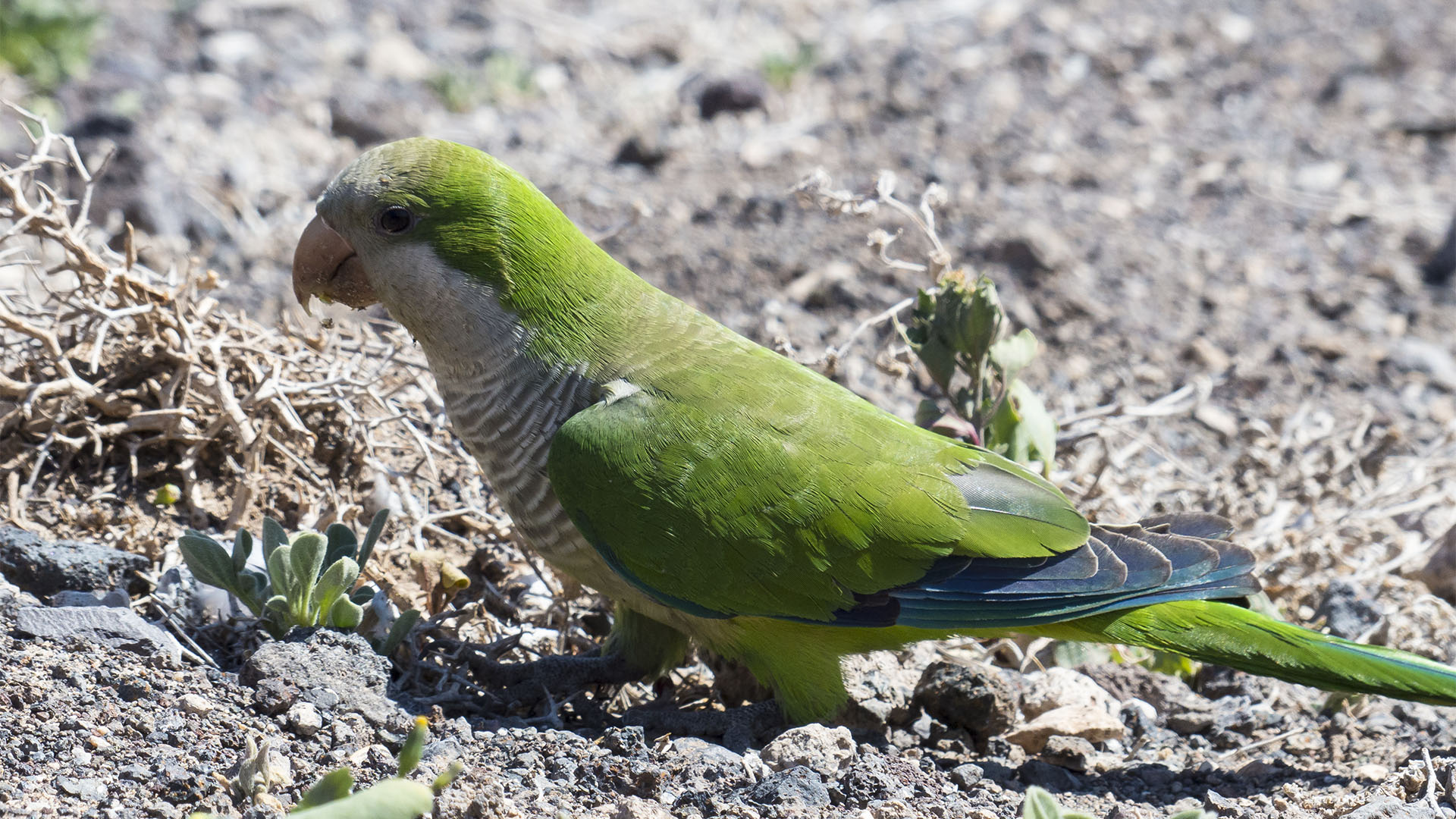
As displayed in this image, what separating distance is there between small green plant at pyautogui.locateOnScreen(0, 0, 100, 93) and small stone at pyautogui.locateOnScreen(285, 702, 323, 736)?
4.86 metres

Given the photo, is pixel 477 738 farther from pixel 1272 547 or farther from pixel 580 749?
pixel 1272 547

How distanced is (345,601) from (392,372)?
1373 mm

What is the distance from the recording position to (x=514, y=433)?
11.0 feet

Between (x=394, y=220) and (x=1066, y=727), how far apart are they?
2.10 meters

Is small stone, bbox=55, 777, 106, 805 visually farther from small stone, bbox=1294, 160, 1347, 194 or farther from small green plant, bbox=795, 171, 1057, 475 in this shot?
small stone, bbox=1294, 160, 1347, 194

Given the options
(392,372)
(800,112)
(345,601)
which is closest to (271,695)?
(345,601)

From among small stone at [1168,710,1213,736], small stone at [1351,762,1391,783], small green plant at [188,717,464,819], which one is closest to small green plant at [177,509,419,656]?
small green plant at [188,717,464,819]

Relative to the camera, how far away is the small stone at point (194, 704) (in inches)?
112

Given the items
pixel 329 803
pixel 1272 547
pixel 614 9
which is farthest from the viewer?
pixel 614 9

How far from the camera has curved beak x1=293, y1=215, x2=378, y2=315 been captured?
137 inches

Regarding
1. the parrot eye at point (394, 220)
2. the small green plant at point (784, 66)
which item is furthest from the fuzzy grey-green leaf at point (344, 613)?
the small green plant at point (784, 66)

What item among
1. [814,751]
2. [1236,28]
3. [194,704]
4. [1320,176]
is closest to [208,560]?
[194,704]

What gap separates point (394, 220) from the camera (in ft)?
11.1

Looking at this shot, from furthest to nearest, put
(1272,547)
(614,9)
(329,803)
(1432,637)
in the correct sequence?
(614,9) → (1272,547) → (1432,637) → (329,803)
